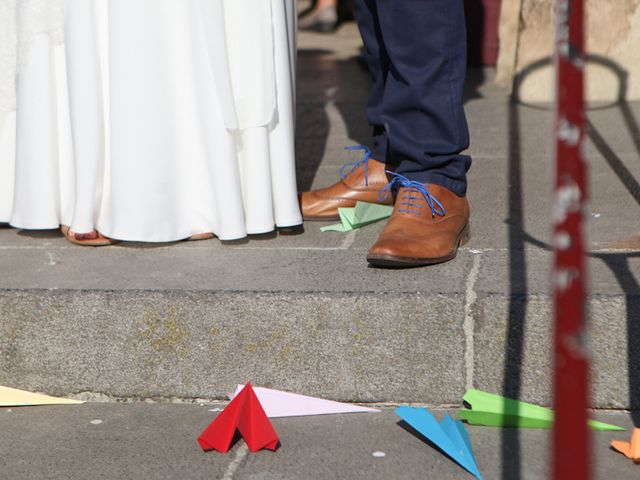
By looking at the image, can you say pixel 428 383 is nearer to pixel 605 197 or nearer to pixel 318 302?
pixel 318 302

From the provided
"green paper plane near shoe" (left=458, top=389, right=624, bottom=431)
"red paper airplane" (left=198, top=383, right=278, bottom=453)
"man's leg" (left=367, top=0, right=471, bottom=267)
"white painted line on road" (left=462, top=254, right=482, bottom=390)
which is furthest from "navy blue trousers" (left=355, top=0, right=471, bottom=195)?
"red paper airplane" (left=198, top=383, right=278, bottom=453)

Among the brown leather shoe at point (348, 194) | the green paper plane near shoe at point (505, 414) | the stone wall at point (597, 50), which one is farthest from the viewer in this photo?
the stone wall at point (597, 50)

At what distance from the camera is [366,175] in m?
2.63

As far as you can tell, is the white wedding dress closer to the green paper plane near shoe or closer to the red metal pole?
the green paper plane near shoe

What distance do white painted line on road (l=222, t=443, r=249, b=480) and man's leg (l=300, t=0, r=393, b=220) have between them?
0.84 meters

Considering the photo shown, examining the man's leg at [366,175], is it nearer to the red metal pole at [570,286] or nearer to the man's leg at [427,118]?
the man's leg at [427,118]

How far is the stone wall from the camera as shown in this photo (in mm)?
3797

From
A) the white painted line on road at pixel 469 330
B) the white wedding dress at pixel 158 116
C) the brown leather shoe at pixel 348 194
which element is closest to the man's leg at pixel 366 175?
the brown leather shoe at pixel 348 194

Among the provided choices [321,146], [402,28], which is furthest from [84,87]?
[321,146]

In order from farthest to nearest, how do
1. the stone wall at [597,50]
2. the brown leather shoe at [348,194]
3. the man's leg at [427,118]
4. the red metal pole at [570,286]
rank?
the stone wall at [597,50], the brown leather shoe at [348,194], the man's leg at [427,118], the red metal pole at [570,286]

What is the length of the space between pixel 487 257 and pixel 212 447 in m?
0.76

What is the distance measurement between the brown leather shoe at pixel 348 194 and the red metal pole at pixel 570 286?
72.6 inches

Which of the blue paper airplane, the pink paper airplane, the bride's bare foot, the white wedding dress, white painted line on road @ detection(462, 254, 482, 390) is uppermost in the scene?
the white wedding dress

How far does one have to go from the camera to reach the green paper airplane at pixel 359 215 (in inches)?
99.4
